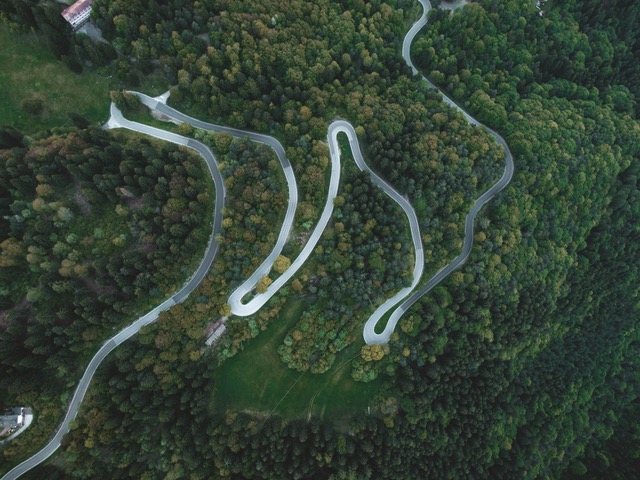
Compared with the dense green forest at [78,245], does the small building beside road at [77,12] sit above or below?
above

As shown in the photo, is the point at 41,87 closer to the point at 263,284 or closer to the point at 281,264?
the point at 263,284

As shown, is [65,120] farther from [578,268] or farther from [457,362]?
[578,268]

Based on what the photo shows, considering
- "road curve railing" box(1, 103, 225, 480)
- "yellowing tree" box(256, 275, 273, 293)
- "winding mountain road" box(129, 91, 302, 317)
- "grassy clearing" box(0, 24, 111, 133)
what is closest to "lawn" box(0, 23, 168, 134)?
"grassy clearing" box(0, 24, 111, 133)

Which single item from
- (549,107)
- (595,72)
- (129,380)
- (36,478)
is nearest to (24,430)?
(36,478)

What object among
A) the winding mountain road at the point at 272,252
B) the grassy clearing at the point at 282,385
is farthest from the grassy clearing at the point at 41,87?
the grassy clearing at the point at 282,385

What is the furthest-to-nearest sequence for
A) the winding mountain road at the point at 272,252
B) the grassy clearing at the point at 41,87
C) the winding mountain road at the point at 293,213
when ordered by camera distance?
the grassy clearing at the point at 41,87 → the winding mountain road at the point at 293,213 → the winding mountain road at the point at 272,252

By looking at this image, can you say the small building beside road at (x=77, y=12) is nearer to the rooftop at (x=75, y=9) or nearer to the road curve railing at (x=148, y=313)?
the rooftop at (x=75, y=9)
